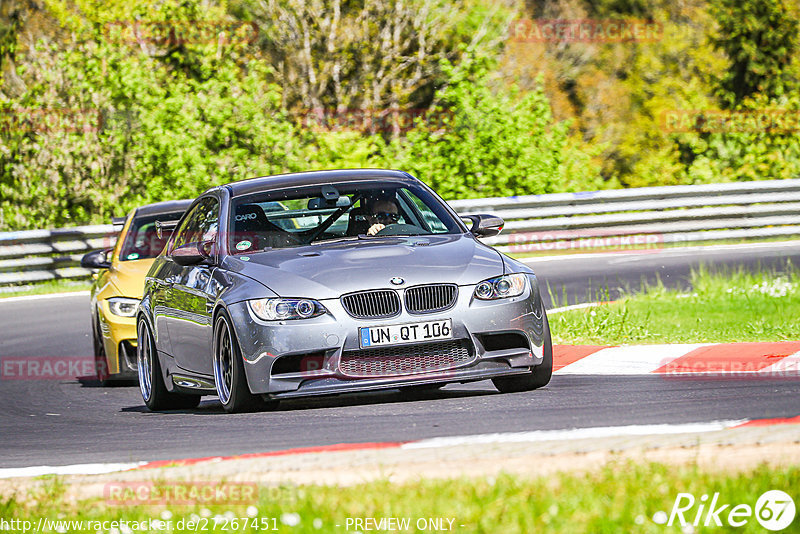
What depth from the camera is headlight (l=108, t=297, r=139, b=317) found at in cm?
1144

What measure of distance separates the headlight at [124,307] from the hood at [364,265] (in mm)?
3103

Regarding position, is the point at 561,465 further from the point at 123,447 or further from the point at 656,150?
the point at 656,150

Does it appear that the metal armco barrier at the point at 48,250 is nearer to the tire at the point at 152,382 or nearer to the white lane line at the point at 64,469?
the tire at the point at 152,382

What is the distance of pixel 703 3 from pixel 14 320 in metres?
48.7

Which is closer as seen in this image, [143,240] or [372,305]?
[372,305]

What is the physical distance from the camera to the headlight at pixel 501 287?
796 cm

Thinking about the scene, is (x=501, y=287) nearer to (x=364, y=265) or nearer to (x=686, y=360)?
(x=364, y=265)

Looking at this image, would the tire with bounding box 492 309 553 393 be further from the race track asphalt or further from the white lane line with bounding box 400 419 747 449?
the white lane line with bounding box 400 419 747 449

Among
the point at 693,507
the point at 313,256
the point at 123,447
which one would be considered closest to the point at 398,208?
the point at 313,256

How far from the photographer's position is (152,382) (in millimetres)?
9555

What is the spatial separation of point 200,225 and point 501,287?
251 centimetres

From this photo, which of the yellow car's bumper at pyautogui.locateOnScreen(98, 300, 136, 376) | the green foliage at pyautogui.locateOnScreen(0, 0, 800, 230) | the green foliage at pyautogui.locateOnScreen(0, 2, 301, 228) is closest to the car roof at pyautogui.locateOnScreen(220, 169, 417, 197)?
the yellow car's bumper at pyautogui.locateOnScreen(98, 300, 136, 376)

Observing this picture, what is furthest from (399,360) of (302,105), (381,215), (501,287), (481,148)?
(302,105)

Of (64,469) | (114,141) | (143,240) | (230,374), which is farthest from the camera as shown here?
(114,141)
